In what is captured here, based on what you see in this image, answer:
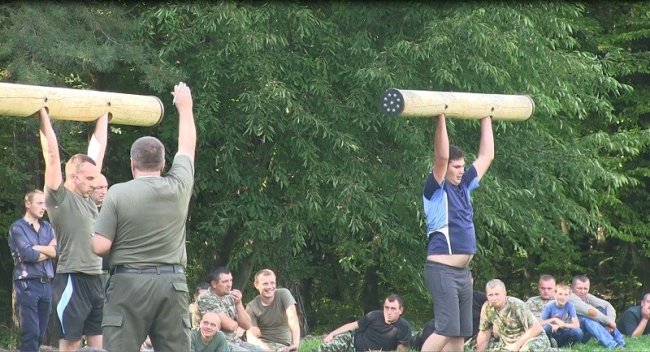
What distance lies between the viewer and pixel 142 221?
695cm

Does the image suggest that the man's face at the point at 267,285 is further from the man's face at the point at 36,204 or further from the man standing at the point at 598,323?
the man standing at the point at 598,323

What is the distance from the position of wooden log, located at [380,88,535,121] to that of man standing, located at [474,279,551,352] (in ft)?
7.61

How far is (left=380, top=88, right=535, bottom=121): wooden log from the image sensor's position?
8.91 metres

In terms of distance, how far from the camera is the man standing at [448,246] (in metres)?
8.77

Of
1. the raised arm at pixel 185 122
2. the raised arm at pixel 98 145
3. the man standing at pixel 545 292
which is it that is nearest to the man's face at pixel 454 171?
the raised arm at pixel 185 122

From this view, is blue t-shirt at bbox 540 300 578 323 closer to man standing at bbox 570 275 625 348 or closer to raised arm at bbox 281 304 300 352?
man standing at bbox 570 275 625 348

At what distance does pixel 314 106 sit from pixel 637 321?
495 centimetres

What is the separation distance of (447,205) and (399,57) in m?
6.89

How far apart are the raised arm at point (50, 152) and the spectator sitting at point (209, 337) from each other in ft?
9.86

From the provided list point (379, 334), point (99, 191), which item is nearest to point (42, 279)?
point (99, 191)

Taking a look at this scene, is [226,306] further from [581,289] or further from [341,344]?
[581,289]

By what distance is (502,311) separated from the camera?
39.5 feet

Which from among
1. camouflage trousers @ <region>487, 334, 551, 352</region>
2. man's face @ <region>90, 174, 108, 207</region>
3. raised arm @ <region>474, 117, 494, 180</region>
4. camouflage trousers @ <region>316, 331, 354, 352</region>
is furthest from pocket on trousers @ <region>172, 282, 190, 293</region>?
camouflage trousers @ <region>316, 331, 354, 352</region>

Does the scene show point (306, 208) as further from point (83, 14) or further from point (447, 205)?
point (447, 205)
